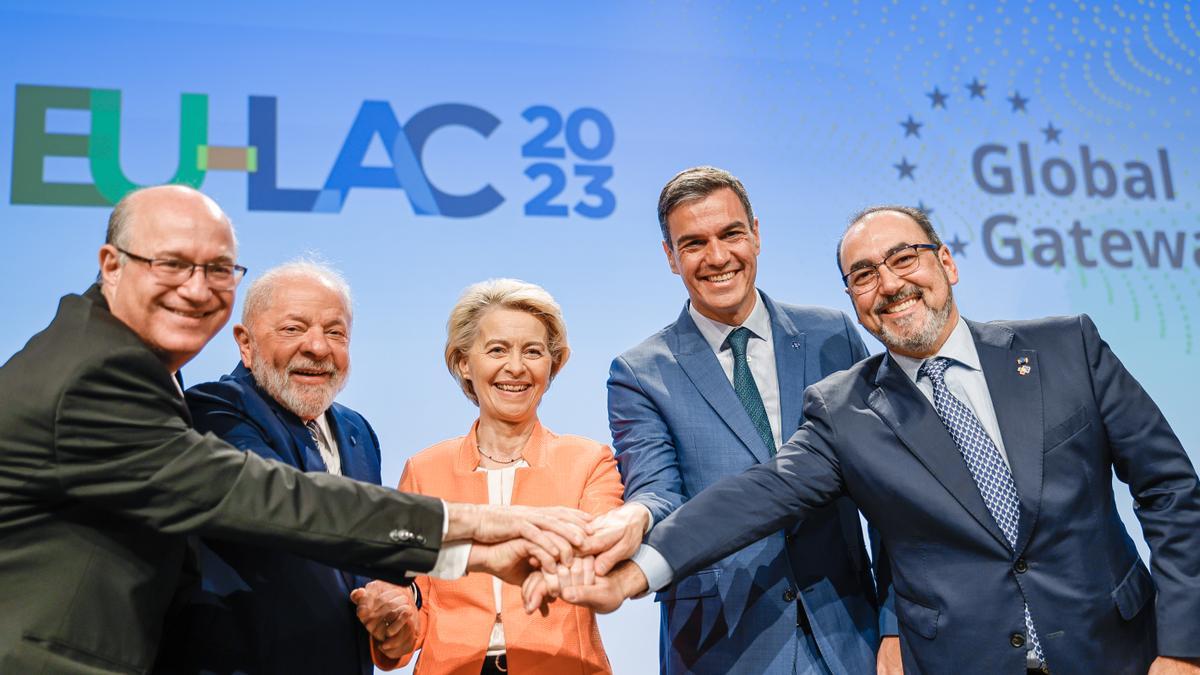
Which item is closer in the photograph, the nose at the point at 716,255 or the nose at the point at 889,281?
the nose at the point at 889,281

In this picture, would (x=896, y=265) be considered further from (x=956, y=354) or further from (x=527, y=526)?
(x=527, y=526)

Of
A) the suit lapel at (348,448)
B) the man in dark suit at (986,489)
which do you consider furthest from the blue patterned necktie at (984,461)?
the suit lapel at (348,448)

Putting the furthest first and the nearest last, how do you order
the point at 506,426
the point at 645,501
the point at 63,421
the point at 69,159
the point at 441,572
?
1. the point at 69,159
2. the point at 506,426
3. the point at 645,501
4. the point at 441,572
5. the point at 63,421

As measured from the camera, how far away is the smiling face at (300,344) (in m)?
2.33

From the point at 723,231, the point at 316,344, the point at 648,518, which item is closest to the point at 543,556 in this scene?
the point at 648,518

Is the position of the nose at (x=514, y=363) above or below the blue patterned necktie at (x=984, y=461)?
above

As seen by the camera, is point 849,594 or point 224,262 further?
point 849,594

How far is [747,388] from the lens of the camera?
2.46m

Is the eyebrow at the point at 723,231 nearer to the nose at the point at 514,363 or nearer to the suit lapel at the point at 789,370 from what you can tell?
the suit lapel at the point at 789,370

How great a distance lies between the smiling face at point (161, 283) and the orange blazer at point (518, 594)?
684 millimetres

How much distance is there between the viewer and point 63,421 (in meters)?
1.66

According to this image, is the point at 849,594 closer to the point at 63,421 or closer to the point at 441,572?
the point at 441,572

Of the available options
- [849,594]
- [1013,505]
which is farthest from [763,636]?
[1013,505]

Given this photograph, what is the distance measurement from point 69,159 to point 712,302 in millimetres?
2507
